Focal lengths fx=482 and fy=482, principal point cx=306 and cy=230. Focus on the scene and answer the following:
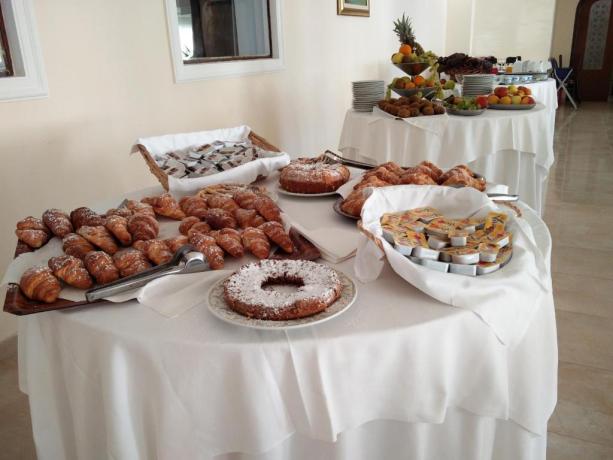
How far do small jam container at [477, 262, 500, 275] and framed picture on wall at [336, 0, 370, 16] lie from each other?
4.45 meters

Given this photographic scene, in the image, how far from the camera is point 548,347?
3.24 ft

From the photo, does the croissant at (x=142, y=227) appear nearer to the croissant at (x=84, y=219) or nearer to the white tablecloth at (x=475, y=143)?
the croissant at (x=84, y=219)

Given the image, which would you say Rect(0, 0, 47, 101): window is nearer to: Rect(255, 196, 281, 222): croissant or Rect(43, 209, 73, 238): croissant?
Rect(43, 209, 73, 238): croissant

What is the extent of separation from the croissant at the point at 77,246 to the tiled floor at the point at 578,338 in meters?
1.09

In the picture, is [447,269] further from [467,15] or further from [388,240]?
[467,15]

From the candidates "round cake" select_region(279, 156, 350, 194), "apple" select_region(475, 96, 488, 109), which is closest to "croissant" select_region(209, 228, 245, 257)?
"round cake" select_region(279, 156, 350, 194)

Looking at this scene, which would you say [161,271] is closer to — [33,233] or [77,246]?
[77,246]

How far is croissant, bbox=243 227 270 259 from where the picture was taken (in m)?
1.04

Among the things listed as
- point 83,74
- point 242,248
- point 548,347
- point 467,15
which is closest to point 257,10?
point 83,74

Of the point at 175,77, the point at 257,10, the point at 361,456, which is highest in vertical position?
the point at 257,10

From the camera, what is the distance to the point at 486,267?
0.90 m

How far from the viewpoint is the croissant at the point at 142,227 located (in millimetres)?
1121

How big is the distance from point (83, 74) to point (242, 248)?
191cm

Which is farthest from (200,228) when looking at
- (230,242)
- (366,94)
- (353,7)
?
(353,7)
